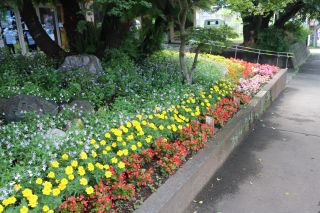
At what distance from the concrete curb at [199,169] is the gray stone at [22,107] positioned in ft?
6.52

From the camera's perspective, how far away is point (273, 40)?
1370cm

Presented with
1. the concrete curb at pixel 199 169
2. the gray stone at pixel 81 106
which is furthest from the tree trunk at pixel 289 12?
the gray stone at pixel 81 106

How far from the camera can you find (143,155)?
345 cm

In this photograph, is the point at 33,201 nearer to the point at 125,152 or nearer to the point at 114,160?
the point at 114,160

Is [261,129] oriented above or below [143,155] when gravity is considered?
below

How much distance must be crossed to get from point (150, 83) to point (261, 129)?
2.25 m

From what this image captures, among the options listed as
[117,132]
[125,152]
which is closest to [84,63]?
[117,132]

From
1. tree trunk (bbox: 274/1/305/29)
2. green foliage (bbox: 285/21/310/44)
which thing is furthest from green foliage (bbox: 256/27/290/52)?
green foliage (bbox: 285/21/310/44)

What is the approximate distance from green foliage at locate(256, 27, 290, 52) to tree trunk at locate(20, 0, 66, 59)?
371 inches

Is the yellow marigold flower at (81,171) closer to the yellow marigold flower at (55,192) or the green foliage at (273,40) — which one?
the yellow marigold flower at (55,192)

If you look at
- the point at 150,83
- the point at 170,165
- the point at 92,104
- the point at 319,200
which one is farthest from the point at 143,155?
the point at 150,83

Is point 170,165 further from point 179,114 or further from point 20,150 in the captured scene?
point 20,150

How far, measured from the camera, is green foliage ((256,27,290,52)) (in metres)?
13.4

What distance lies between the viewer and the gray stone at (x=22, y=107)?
401cm
